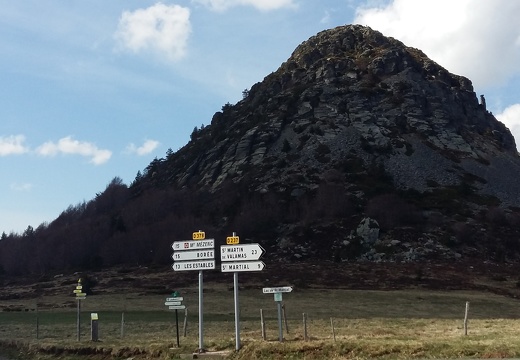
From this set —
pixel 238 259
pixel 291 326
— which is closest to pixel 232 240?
pixel 238 259

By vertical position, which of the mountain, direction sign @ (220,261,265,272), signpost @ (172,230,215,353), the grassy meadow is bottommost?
the grassy meadow

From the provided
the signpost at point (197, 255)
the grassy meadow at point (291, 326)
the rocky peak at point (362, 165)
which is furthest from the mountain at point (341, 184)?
the signpost at point (197, 255)

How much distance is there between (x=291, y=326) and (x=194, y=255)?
16.1 metres

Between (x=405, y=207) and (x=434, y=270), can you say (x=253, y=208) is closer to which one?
(x=405, y=207)

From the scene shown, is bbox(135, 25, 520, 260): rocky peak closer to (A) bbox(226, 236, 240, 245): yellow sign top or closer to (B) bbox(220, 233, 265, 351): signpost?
(A) bbox(226, 236, 240, 245): yellow sign top

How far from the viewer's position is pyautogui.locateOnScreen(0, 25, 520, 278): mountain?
110 m

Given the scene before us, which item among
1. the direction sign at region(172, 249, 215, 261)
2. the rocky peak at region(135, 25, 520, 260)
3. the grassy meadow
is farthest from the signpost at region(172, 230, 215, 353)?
the rocky peak at region(135, 25, 520, 260)

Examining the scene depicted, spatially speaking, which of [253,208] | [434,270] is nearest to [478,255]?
[434,270]

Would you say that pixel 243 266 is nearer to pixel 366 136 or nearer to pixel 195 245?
pixel 195 245

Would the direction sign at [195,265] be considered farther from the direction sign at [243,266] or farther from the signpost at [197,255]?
the direction sign at [243,266]

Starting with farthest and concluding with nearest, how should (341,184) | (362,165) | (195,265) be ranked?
1. (362,165)
2. (341,184)
3. (195,265)

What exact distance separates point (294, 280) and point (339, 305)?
22.4 meters

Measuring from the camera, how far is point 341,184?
135 meters

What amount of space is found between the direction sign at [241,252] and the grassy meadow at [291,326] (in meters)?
3.38
